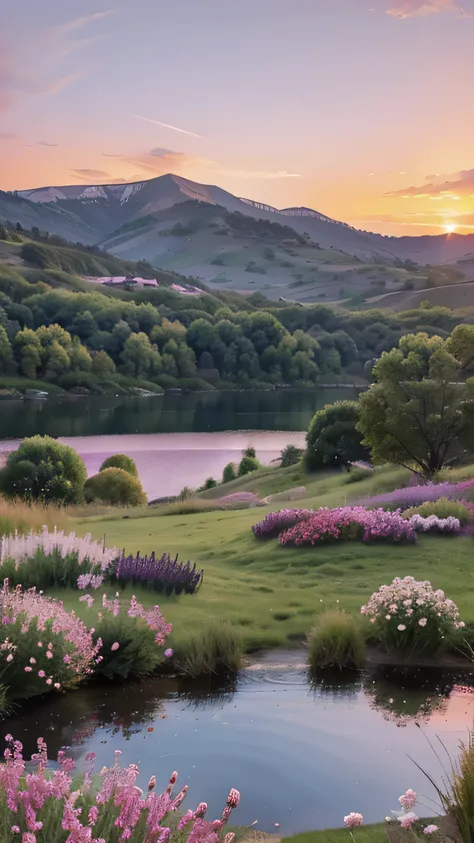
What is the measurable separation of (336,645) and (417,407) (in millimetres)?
15970

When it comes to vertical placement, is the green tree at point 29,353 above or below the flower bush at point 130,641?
above

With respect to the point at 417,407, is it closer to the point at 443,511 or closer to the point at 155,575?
the point at 443,511

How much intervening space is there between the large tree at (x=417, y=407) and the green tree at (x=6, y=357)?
10768cm

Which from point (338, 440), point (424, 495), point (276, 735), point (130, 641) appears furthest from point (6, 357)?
Result: point (276, 735)

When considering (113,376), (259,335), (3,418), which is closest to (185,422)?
(3,418)

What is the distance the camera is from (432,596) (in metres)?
9.51

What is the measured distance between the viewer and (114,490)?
1394 inches

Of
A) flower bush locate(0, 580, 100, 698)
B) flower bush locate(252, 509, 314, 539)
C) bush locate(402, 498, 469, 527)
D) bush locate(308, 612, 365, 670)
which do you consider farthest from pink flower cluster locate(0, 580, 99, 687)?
bush locate(402, 498, 469, 527)

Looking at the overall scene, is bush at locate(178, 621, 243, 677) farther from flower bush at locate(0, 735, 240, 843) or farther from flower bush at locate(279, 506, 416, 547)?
flower bush at locate(279, 506, 416, 547)

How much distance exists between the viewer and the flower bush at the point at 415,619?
9.37 metres

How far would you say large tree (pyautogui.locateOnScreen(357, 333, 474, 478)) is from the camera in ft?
79.6

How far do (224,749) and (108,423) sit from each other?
8383 cm

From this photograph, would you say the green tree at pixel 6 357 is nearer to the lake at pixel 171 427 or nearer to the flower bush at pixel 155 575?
the lake at pixel 171 427

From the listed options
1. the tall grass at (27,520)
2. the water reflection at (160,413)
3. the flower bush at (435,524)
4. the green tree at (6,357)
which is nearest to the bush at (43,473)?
the tall grass at (27,520)
